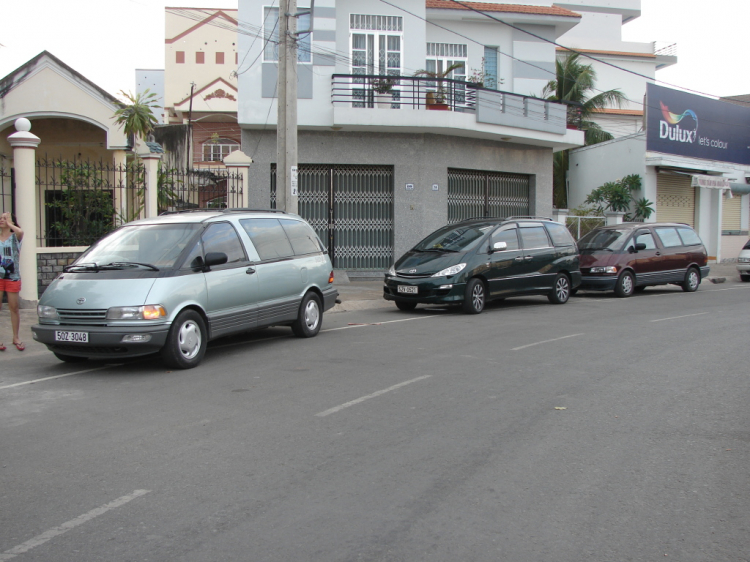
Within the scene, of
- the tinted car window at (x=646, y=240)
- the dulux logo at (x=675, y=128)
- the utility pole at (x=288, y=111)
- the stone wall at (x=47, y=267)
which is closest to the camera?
the stone wall at (x=47, y=267)

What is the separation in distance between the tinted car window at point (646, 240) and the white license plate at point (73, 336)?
44.9 ft

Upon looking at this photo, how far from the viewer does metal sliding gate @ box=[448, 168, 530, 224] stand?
22219mm

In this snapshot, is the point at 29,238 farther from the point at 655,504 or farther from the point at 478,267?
the point at 655,504

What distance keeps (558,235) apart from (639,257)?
3.17 m

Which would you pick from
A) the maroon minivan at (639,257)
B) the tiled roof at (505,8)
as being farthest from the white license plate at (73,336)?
the tiled roof at (505,8)

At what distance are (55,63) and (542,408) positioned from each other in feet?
47.6

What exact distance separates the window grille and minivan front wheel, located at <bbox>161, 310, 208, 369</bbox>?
1498 cm

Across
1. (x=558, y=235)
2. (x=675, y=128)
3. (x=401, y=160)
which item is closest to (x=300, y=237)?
(x=558, y=235)

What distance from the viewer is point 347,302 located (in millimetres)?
15219

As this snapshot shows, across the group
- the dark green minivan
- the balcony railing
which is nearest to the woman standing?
the dark green minivan

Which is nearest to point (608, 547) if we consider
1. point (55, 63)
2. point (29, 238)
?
point (29, 238)

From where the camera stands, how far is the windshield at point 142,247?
8.35 meters

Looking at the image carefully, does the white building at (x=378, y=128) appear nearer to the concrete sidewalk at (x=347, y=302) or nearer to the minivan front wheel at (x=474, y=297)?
the concrete sidewalk at (x=347, y=302)

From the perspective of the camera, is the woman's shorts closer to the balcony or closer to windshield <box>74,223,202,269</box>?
windshield <box>74,223,202,269</box>
